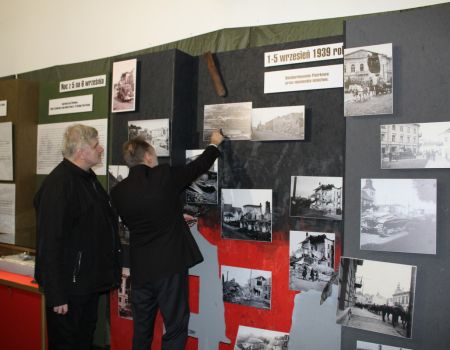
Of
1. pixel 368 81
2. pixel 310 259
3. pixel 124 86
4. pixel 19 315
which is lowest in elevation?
pixel 19 315

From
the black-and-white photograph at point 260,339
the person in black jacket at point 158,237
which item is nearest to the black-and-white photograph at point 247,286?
the black-and-white photograph at point 260,339

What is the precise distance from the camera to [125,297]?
2.51 meters

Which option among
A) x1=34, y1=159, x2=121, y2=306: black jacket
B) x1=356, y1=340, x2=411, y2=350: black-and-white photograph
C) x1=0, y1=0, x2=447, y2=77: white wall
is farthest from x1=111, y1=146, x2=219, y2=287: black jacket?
x1=0, y1=0, x2=447, y2=77: white wall

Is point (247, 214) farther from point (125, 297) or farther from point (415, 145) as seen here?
point (125, 297)

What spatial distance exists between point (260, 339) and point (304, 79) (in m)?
1.36

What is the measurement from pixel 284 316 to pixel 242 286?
27 cm

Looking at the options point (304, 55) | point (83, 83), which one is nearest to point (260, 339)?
point (304, 55)

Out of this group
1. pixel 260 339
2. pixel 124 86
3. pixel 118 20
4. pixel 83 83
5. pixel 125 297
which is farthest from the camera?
pixel 118 20

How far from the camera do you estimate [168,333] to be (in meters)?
2.02

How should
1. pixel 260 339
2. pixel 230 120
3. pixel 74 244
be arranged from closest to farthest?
pixel 74 244 → pixel 260 339 → pixel 230 120

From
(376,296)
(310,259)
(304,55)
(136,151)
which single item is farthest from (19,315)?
(304,55)

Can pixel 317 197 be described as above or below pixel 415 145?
below

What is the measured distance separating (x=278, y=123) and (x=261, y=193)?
0.37m

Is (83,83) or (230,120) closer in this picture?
(230,120)
